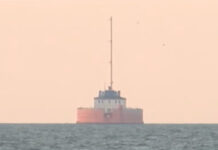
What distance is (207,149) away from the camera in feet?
364

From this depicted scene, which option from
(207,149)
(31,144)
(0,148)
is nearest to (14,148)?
(0,148)

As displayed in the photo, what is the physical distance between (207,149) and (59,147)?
14339 millimetres

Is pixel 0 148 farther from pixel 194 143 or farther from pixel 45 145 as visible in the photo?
pixel 194 143

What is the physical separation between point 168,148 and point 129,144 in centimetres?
911

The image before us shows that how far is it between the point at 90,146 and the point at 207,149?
12.0 m

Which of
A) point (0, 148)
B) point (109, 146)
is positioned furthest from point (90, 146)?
point (0, 148)

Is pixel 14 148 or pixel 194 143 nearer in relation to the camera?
pixel 14 148

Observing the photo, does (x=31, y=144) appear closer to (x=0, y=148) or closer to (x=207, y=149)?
(x=0, y=148)

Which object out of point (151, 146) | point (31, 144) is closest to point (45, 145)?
point (31, 144)

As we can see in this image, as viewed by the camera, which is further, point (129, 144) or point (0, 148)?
point (129, 144)

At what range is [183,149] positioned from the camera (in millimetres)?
109875

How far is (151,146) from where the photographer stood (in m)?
116

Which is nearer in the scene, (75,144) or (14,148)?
(14,148)

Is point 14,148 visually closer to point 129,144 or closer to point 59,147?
point 59,147
